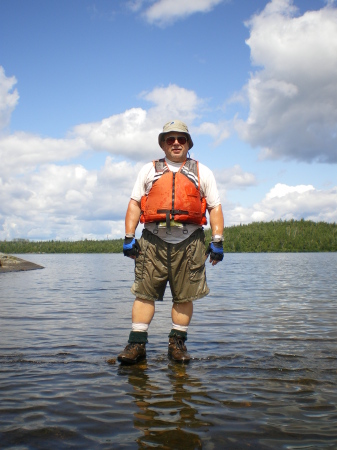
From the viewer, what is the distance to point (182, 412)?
357cm

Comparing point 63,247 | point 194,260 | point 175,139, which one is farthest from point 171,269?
point 63,247

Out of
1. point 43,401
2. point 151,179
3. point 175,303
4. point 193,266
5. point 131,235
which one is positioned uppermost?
point 151,179

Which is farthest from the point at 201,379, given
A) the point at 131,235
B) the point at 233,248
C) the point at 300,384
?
→ the point at 233,248

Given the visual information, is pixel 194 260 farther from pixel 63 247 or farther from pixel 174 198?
pixel 63 247

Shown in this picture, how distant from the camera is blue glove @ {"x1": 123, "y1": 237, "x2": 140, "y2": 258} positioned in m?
5.46

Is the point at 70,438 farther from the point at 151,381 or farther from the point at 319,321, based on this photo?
the point at 319,321

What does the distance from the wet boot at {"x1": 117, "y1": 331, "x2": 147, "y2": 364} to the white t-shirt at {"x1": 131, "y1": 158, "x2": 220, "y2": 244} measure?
1.22 m

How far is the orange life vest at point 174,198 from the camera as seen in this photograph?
537 centimetres

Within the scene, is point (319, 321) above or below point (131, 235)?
below

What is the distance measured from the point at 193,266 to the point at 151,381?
1.55 metres

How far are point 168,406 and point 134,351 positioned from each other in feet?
5.43

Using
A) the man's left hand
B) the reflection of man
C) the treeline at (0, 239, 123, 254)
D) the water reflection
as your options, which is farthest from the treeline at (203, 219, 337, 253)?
the reflection of man

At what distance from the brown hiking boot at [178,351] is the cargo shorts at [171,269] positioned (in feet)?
1.57

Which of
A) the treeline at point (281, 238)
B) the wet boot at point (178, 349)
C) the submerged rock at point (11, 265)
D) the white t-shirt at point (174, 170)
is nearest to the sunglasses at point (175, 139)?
the white t-shirt at point (174, 170)
